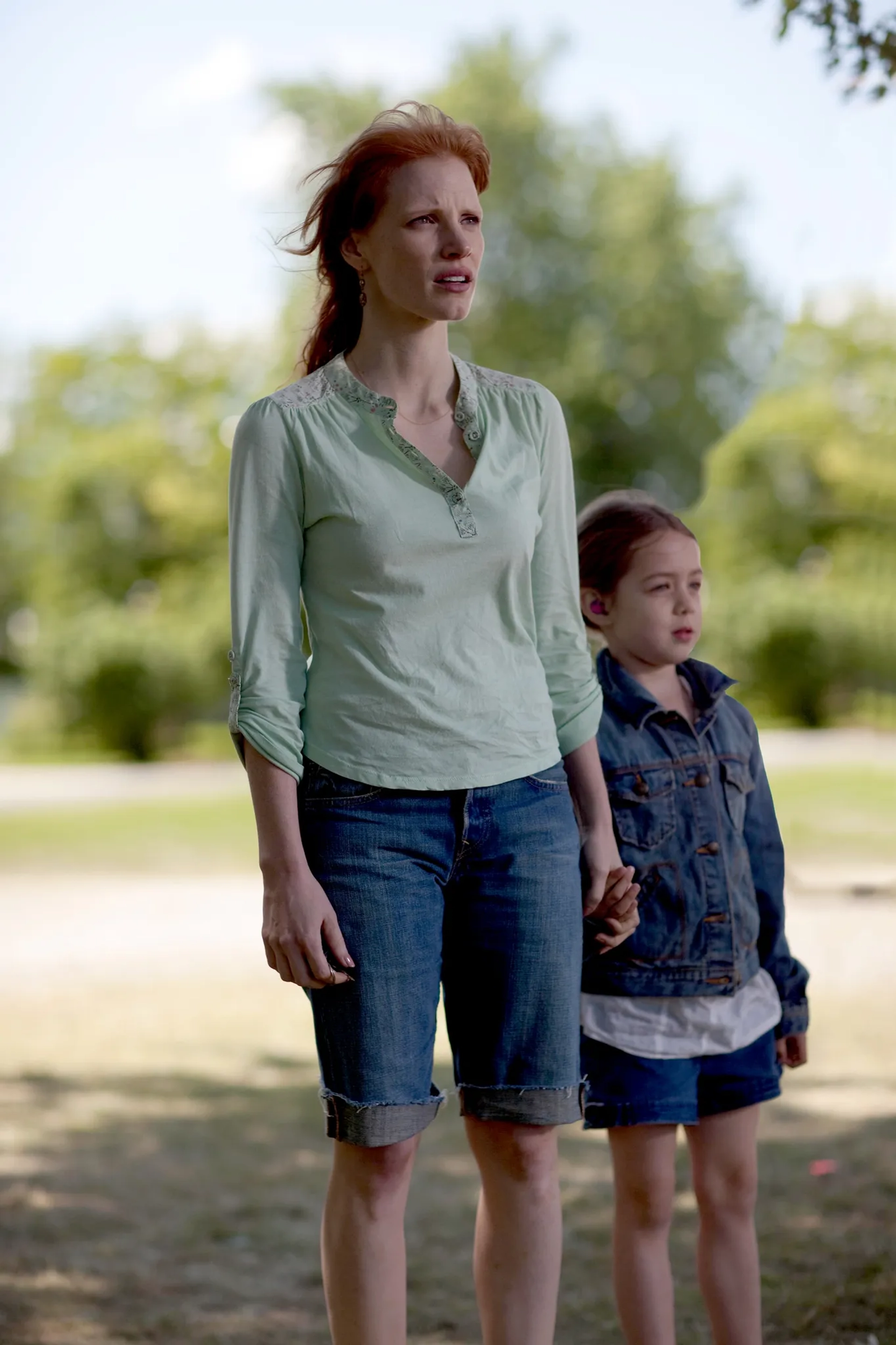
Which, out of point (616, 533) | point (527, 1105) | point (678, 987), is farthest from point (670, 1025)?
point (616, 533)

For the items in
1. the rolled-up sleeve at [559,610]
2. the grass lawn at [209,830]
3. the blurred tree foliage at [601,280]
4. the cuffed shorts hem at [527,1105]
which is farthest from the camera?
the blurred tree foliage at [601,280]

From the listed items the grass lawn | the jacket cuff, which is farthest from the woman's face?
the grass lawn

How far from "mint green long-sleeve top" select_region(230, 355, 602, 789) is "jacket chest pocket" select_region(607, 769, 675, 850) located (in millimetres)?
255

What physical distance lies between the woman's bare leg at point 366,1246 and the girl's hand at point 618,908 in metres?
0.40

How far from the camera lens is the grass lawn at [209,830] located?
10883 mm

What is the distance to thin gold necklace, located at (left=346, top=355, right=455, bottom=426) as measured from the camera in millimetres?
1954

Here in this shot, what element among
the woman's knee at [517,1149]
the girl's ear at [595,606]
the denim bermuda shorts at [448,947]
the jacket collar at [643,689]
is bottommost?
the woman's knee at [517,1149]

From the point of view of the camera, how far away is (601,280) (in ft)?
80.5

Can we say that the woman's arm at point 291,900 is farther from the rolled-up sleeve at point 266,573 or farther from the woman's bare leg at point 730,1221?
the woman's bare leg at point 730,1221

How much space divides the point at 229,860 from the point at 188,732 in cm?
915

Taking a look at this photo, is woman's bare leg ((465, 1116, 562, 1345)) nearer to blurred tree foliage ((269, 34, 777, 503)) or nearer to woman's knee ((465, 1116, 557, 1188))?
woman's knee ((465, 1116, 557, 1188))

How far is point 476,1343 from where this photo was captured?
279 cm

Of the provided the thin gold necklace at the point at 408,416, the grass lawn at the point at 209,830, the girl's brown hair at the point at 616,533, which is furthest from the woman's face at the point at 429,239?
the grass lawn at the point at 209,830

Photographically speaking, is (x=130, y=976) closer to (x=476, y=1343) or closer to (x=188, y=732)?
(x=476, y=1343)
